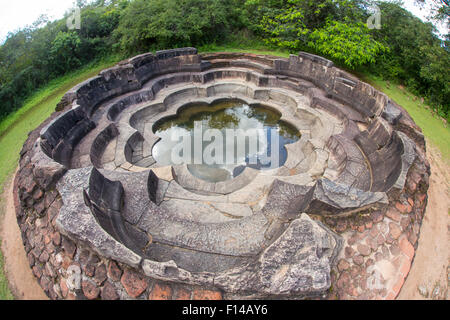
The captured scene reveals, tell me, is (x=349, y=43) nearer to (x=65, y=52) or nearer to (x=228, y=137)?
(x=228, y=137)

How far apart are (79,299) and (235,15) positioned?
16828 mm

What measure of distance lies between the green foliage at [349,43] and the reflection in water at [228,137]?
4426 mm

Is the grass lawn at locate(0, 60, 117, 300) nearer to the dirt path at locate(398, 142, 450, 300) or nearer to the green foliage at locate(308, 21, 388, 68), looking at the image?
the dirt path at locate(398, 142, 450, 300)

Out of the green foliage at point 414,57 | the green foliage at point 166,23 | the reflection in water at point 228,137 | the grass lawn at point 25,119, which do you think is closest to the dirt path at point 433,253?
the reflection in water at point 228,137

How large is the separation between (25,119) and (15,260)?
22.3 feet

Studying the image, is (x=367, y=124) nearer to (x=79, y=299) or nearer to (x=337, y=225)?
(x=337, y=225)

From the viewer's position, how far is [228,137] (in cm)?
840

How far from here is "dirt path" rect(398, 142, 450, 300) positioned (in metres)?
4.23

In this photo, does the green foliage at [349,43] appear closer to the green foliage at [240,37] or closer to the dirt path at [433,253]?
the green foliage at [240,37]

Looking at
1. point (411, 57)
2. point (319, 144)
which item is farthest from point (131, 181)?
point (411, 57)

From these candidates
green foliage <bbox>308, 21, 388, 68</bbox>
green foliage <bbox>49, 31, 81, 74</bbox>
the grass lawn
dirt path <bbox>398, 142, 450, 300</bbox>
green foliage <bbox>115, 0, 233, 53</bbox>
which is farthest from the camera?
green foliage <bbox>115, 0, 233, 53</bbox>

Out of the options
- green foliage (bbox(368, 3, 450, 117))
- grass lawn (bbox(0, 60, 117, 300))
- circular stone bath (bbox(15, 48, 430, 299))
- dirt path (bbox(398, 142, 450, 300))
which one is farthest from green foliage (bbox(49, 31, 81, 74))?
dirt path (bbox(398, 142, 450, 300))

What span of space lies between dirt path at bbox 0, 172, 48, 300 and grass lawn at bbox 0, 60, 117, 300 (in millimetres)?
130

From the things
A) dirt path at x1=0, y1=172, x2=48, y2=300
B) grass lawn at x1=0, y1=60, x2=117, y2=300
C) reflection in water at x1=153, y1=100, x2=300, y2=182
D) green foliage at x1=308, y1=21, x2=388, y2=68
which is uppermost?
green foliage at x1=308, y1=21, x2=388, y2=68
